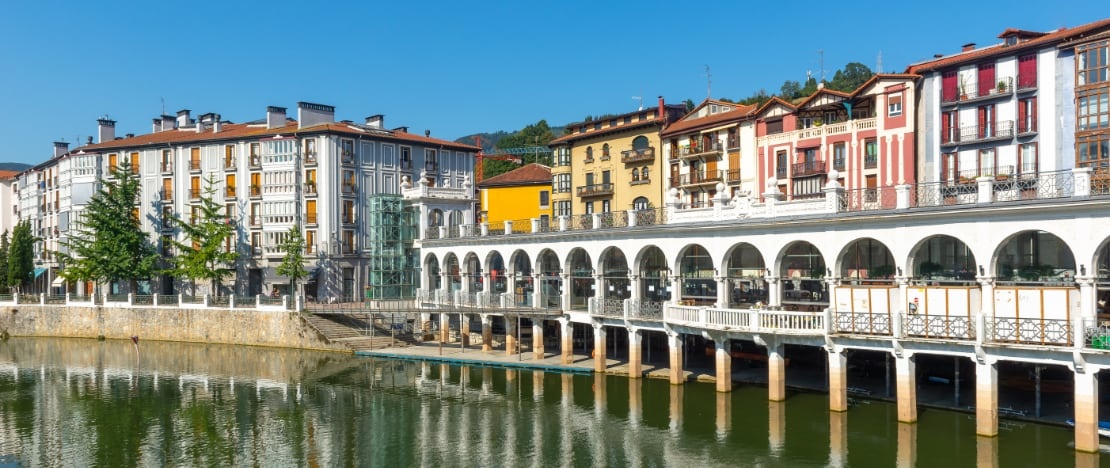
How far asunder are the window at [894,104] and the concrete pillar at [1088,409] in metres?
22.5

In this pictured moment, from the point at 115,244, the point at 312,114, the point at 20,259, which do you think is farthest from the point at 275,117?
the point at 20,259

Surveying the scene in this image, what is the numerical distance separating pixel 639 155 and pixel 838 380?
93.4 feet

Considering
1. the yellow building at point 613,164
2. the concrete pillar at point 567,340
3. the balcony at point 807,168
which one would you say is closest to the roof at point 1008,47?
the balcony at point 807,168

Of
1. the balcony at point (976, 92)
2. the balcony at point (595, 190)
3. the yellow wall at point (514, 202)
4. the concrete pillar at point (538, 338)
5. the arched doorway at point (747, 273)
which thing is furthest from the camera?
the yellow wall at point (514, 202)

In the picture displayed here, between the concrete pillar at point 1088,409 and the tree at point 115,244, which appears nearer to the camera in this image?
the concrete pillar at point 1088,409

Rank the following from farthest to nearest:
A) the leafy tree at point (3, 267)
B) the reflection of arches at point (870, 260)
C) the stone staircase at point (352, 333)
→ the leafy tree at point (3, 267) < the stone staircase at point (352, 333) < the reflection of arches at point (870, 260)

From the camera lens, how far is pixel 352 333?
187 feet

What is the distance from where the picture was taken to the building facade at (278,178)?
2724 inches

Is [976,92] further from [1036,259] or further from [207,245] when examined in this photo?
[207,245]

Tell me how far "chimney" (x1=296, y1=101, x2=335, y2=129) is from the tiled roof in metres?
0.82

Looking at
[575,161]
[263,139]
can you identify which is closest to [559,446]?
[575,161]

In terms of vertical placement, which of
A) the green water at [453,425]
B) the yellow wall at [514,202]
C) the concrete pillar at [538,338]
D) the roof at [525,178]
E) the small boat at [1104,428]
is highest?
the roof at [525,178]

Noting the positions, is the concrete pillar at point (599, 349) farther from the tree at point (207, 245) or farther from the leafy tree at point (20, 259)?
the leafy tree at point (20, 259)

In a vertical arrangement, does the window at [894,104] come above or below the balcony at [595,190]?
above
